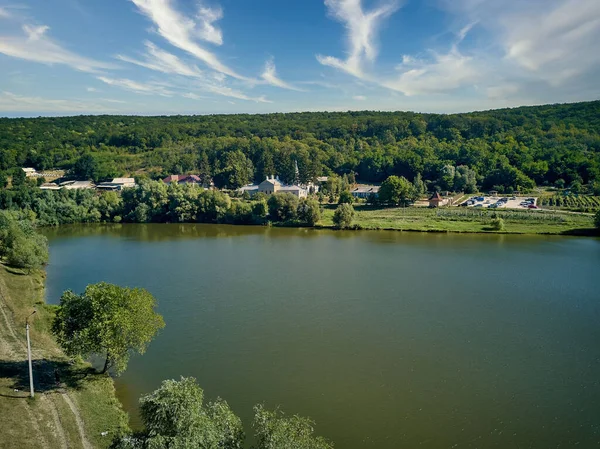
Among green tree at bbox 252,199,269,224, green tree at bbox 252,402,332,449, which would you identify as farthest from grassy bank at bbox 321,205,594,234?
green tree at bbox 252,402,332,449

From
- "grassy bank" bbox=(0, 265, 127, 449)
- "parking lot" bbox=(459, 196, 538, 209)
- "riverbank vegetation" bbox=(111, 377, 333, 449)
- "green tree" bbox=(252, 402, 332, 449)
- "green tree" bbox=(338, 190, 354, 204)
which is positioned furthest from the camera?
"green tree" bbox=(338, 190, 354, 204)

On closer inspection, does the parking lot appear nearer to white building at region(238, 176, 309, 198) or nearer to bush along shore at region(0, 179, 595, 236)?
bush along shore at region(0, 179, 595, 236)

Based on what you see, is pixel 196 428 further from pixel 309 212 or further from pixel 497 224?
pixel 497 224

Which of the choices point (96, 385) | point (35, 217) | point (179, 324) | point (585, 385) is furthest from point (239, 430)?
point (35, 217)

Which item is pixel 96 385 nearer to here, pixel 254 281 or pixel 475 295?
pixel 254 281

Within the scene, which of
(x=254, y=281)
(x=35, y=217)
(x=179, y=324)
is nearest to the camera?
(x=179, y=324)

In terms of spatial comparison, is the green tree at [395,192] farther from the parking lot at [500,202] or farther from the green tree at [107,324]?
the green tree at [107,324]
